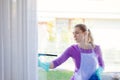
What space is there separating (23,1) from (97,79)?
2.73 feet

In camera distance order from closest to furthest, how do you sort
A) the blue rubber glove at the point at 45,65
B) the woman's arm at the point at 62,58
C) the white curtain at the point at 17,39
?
the white curtain at the point at 17,39
the blue rubber glove at the point at 45,65
the woman's arm at the point at 62,58

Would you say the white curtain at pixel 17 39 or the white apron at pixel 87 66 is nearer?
the white curtain at pixel 17 39

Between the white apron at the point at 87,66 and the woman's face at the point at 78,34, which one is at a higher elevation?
the woman's face at the point at 78,34

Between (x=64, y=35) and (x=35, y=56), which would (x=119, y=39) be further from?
(x=35, y=56)

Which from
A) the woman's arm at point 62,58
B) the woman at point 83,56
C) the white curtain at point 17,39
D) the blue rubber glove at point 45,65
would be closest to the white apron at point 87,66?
the woman at point 83,56

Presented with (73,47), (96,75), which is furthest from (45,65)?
(96,75)

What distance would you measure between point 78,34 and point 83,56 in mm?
178

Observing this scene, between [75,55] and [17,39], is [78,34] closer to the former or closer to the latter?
[75,55]

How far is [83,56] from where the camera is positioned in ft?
5.28

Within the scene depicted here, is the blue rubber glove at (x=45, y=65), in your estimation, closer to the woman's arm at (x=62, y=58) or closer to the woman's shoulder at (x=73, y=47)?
the woman's arm at (x=62, y=58)

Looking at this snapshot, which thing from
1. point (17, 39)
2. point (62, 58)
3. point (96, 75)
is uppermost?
point (17, 39)

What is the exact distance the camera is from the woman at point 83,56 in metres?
1.60

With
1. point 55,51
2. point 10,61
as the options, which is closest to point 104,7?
point 55,51

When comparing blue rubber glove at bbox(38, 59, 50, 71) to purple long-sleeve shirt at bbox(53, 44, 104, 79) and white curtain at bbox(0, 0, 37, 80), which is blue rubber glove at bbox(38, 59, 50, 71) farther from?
white curtain at bbox(0, 0, 37, 80)
